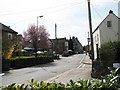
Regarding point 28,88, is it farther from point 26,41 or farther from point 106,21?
point 26,41

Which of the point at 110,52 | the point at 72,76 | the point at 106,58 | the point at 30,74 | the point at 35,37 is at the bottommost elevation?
the point at 30,74

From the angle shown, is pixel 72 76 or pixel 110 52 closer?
pixel 110 52

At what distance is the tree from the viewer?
3048 inches

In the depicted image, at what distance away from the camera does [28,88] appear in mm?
5781

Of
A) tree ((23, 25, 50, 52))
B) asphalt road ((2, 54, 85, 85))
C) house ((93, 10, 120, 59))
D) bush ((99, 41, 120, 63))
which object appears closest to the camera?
asphalt road ((2, 54, 85, 85))

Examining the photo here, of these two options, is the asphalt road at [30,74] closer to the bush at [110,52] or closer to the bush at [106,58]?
the bush at [106,58]

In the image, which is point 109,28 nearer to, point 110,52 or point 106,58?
point 110,52

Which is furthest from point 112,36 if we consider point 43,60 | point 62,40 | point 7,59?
point 62,40

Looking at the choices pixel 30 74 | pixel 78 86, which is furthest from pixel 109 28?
pixel 78 86

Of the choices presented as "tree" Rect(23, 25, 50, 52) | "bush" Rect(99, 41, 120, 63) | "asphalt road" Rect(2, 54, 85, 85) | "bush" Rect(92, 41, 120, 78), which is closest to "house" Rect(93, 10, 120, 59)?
"asphalt road" Rect(2, 54, 85, 85)

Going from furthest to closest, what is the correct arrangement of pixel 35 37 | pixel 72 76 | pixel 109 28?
pixel 35 37 → pixel 109 28 → pixel 72 76

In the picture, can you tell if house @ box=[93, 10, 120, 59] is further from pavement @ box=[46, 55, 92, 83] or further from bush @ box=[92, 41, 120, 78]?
bush @ box=[92, 41, 120, 78]

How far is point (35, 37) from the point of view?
78.0 m

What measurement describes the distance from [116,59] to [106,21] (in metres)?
27.3
